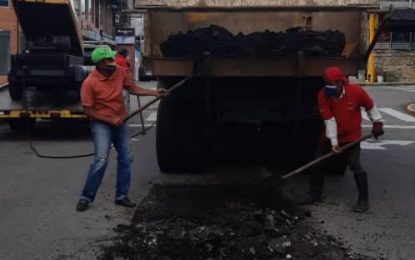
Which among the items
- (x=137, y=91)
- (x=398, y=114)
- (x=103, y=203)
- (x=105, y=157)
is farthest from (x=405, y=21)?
(x=105, y=157)

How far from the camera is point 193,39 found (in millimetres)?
7383

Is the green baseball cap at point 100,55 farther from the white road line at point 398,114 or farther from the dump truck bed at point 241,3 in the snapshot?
the white road line at point 398,114

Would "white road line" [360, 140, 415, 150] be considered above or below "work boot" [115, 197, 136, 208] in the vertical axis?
below

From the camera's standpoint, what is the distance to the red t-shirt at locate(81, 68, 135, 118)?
272 inches

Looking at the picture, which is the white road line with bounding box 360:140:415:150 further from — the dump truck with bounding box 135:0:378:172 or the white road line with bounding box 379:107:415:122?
the white road line with bounding box 379:107:415:122

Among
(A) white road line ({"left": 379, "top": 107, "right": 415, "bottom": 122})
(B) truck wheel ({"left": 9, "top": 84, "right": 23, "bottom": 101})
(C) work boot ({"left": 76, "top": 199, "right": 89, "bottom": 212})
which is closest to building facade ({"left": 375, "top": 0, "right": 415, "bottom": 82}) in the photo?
(A) white road line ({"left": 379, "top": 107, "right": 415, "bottom": 122})

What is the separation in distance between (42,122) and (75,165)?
21.1 ft

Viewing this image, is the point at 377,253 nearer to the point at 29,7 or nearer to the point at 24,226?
the point at 24,226

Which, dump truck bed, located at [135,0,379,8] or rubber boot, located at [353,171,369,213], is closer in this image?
rubber boot, located at [353,171,369,213]

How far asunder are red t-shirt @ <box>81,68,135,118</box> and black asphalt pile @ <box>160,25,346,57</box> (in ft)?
2.48

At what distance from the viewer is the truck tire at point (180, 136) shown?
324 inches


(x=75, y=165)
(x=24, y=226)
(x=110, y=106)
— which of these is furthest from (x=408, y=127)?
(x=24, y=226)

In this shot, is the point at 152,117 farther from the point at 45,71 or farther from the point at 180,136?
the point at 180,136

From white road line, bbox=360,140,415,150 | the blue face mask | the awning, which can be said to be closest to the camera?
the blue face mask
